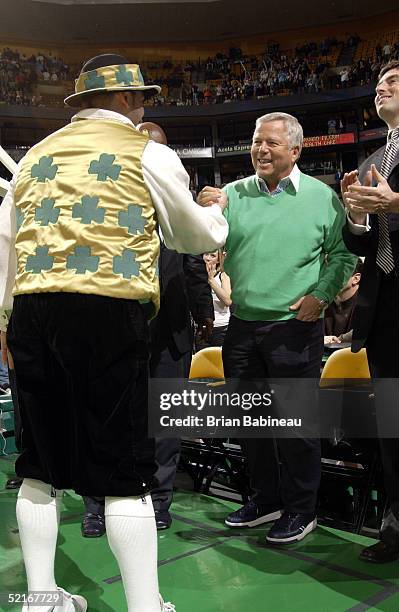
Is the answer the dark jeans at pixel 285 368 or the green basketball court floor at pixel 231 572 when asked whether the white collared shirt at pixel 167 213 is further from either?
the green basketball court floor at pixel 231 572

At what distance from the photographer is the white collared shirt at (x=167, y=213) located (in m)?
1.78

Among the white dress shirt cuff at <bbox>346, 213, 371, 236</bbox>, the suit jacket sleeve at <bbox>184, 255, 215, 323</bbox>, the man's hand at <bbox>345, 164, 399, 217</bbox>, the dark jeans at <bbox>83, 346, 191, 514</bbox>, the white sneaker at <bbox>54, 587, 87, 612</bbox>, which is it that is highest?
the man's hand at <bbox>345, 164, 399, 217</bbox>

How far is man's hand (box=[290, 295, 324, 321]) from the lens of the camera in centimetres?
262

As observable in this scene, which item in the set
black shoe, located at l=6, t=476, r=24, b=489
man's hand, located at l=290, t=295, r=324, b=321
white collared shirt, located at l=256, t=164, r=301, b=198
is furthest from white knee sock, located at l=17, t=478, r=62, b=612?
black shoe, located at l=6, t=476, r=24, b=489

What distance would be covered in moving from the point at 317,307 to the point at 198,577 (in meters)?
1.19

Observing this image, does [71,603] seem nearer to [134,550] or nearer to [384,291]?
[134,550]

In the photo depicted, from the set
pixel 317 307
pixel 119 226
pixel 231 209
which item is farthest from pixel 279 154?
pixel 119 226

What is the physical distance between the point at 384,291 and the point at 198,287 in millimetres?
1053

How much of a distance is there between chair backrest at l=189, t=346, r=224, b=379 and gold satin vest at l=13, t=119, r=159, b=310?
193 centimetres

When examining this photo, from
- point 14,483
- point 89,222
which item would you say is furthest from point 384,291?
point 14,483

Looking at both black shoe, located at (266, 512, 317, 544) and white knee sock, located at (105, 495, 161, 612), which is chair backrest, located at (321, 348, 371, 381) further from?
white knee sock, located at (105, 495, 161, 612)

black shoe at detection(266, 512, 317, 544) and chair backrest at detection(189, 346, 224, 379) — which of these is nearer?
black shoe at detection(266, 512, 317, 544)

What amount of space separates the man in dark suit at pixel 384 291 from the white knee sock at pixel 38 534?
1262 mm

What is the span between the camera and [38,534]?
1784 millimetres
